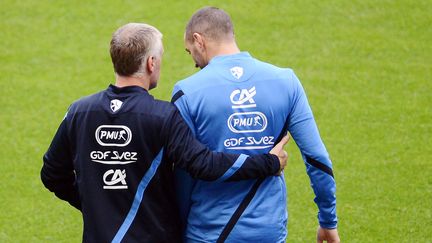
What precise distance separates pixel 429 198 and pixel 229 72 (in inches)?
155

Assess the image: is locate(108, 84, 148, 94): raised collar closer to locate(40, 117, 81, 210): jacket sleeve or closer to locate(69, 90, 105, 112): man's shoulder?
locate(69, 90, 105, 112): man's shoulder

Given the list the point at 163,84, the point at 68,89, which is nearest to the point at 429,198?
the point at 163,84

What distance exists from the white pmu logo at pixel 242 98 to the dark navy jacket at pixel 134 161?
0.25 metres

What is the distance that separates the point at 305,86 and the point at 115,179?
6112 mm

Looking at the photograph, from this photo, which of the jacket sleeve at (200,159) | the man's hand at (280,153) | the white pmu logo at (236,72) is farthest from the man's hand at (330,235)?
the white pmu logo at (236,72)

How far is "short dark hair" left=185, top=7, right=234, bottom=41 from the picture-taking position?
13.3 ft

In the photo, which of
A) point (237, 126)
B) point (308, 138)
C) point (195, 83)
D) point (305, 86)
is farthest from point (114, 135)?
point (305, 86)

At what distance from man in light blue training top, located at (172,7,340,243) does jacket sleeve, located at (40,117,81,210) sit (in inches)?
21.4

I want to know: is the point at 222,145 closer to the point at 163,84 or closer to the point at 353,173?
the point at 353,173

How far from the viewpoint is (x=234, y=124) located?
3.93 metres

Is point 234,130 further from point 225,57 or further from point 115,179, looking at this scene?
point 115,179

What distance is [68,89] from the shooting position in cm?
974

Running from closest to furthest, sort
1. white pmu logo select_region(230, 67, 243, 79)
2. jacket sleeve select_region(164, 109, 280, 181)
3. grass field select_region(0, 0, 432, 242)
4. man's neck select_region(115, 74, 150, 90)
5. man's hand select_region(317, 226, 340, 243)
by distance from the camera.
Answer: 1. jacket sleeve select_region(164, 109, 280, 181)
2. man's neck select_region(115, 74, 150, 90)
3. white pmu logo select_region(230, 67, 243, 79)
4. man's hand select_region(317, 226, 340, 243)
5. grass field select_region(0, 0, 432, 242)

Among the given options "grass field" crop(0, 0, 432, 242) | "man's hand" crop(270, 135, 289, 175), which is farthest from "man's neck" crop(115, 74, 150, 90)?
"grass field" crop(0, 0, 432, 242)
